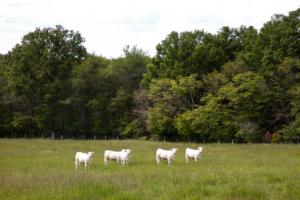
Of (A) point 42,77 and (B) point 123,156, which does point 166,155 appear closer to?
(B) point 123,156

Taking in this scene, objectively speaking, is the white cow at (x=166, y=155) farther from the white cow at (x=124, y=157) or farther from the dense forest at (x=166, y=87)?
the dense forest at (x=166, y=87)

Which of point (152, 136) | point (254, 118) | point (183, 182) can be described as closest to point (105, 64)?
point (152, 136)

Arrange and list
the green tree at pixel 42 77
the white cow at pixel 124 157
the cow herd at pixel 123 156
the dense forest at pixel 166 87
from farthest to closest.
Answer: the green tree at pixel 42 77 → the dense forest at pixel 166 87 → the white cow at pixel 124 157 → the cow herd at pixel 123 156

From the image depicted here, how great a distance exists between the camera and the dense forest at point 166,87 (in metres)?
58.9

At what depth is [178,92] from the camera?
64.9 m

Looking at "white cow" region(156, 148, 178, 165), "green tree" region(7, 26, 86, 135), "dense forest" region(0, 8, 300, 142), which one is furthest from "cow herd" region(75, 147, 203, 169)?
"green tree" region(7, 26, 86, 135)

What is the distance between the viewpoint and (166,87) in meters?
66.7

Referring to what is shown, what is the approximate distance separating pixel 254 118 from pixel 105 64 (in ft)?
106

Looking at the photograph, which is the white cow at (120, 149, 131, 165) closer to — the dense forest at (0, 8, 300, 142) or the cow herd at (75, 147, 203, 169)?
the cow herd at (75, 147, 203, 169)

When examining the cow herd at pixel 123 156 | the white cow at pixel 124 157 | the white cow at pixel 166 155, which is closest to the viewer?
the cow herd at pixel 123 156

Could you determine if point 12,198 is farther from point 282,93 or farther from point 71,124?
point 71,124

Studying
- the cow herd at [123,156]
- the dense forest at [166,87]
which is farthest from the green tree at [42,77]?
the cow herd at [123,156]

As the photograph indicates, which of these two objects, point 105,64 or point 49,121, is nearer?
point 49,121

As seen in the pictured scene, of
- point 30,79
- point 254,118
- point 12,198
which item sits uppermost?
point 30,79
